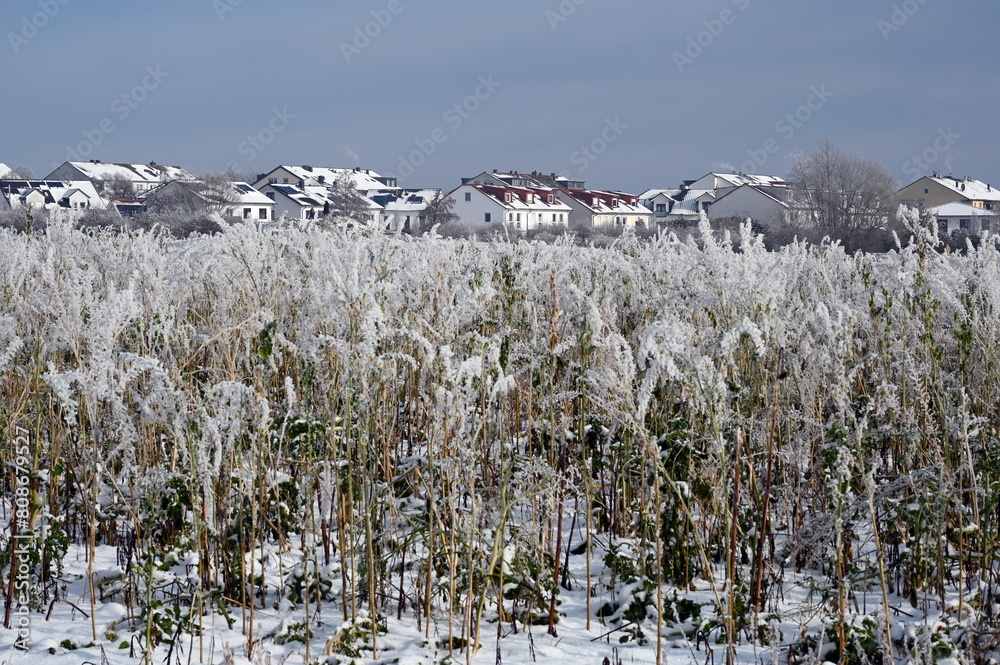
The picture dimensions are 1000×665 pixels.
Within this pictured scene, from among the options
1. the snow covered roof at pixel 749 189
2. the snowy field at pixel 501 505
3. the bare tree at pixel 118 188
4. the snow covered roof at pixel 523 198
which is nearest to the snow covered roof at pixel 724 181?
the snow covered roof at pixel 749 189

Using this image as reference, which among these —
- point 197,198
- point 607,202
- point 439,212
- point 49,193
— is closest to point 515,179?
point 607,202

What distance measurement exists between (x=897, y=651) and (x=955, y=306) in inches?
75.9

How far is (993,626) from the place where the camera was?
3031 millimetres

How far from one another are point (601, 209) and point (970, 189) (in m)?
36.9

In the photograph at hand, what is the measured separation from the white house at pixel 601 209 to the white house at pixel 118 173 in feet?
130

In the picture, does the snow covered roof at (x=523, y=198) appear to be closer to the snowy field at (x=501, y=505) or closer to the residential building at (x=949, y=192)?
the residential building at (x=949, y=192)

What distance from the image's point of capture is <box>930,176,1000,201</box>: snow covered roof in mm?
76938

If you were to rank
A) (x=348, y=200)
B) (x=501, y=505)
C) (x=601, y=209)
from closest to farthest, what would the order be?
(x=501, y=505) → (x=348, y=200) → (x=601, y=209)

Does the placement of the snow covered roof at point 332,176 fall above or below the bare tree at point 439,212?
above

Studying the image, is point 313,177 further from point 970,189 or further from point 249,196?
point 970,189

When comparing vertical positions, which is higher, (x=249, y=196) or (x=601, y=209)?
(x=249, y=196)

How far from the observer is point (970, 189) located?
79000 millimetres

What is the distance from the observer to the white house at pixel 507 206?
68.7 metres

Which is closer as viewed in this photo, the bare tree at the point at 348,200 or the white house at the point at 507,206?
the bare tree at the point at 348,200
